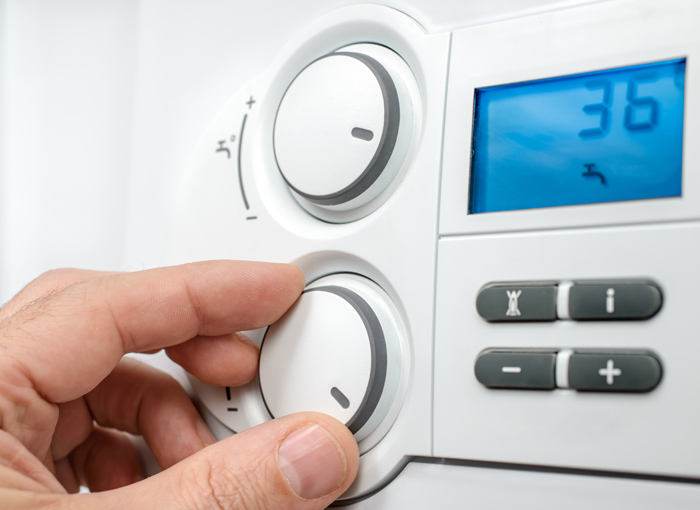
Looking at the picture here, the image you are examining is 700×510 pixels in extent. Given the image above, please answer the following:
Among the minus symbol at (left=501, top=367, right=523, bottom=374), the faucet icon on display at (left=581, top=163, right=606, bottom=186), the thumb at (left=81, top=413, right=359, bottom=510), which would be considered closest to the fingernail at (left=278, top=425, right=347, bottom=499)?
the thumb at (left=81, top=413, right=359, bottom=510)

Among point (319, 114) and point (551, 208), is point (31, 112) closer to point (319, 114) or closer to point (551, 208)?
point (319, 114)

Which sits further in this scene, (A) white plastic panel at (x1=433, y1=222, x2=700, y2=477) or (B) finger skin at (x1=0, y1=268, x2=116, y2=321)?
(B) finger skin at (x1=0, y1=268, x2=116, y2=321)

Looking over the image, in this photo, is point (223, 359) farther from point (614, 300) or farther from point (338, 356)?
point (614, 300)

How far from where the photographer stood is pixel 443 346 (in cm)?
33

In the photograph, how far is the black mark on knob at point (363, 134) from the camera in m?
0.36

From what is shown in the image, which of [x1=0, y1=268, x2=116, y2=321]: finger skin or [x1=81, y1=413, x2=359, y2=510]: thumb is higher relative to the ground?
[x1=0, y1=268, x2=116, y2=321]: finger skin

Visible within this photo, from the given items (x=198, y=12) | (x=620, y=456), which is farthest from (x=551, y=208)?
(x=198, y=12)

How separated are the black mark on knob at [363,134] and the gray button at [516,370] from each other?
151 mm

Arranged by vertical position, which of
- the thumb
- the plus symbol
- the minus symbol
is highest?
the plus symbol

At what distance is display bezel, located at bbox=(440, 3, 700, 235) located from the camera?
0.98 ft

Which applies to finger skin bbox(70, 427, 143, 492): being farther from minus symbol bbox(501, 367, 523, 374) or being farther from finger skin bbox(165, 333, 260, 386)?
minus symbol bbox(501, 367, 523, 374)

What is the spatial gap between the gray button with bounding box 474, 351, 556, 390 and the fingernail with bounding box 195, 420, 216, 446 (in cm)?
21

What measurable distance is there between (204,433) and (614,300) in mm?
290

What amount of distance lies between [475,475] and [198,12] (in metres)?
0.41
